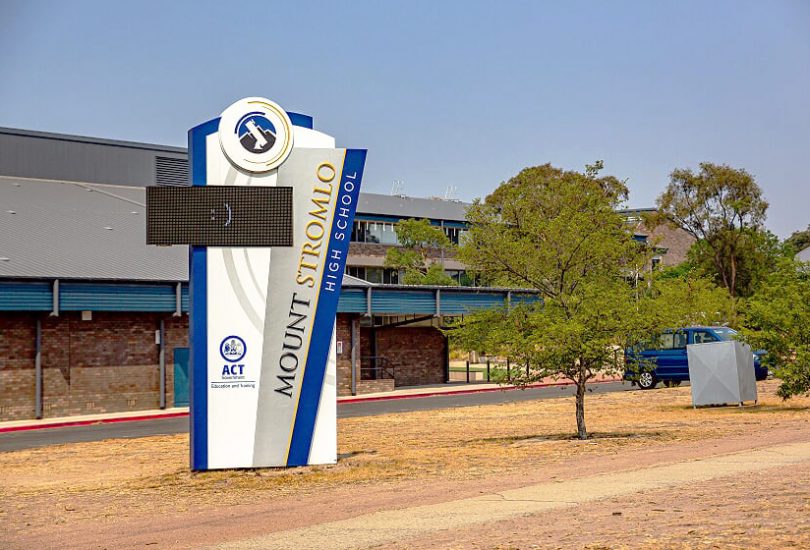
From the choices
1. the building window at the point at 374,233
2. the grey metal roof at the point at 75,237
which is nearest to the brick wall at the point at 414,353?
the grey metal roof at the point at 75,237

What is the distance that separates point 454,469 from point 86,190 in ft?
108

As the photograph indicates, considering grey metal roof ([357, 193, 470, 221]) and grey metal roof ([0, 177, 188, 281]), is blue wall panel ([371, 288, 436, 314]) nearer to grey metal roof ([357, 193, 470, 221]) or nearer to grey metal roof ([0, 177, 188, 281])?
grey metal roof ([0, 177, 188, 281])

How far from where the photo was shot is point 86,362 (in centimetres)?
3384

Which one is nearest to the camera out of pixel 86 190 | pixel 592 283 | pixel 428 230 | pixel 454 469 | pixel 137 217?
pixel 454 469

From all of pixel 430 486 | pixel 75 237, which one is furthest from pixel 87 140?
pixel 430 486

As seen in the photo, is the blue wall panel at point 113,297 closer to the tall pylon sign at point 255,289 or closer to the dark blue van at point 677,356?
the dark blue van at point 677,356

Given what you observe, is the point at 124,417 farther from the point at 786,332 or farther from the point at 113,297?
the point at 786,332

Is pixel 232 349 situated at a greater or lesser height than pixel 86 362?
lesser

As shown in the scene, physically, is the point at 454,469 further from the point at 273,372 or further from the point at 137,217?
the point at 137,217

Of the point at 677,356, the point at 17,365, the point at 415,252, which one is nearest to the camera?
the point at 17,365

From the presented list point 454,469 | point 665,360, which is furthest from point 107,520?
point 665,360

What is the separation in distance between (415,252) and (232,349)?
204 ft

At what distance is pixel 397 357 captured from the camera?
46.2m

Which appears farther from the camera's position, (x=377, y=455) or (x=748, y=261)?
(x=748, y=261)
